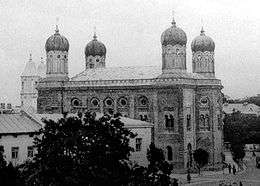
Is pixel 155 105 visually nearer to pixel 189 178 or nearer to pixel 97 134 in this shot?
pixel 189 178

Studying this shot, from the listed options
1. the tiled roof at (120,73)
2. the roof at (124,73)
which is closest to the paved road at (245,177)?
the roof at (124,73)

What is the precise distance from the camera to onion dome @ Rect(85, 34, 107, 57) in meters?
91.8

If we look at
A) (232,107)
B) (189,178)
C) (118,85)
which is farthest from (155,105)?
(232,107)

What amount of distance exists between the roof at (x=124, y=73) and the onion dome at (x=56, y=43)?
463 cm

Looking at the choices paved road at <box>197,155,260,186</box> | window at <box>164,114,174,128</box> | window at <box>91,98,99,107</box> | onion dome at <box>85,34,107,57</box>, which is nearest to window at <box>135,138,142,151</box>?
paved road at <box>197,155,260,186</box>

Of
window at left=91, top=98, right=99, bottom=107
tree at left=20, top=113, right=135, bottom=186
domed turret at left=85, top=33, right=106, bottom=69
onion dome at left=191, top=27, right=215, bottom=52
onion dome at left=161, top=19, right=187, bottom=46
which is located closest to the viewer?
tree at left=20, top=113, right=135, bottom=186

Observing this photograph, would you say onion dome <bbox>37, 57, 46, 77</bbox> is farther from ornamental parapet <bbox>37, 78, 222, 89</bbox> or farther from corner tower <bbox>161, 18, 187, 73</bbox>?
corner tower <bbox>161, 18, 187, 73</bbox>

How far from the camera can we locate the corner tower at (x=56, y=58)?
82.4 metres

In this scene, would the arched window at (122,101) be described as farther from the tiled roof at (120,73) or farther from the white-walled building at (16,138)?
the white-walled building at (16,138)

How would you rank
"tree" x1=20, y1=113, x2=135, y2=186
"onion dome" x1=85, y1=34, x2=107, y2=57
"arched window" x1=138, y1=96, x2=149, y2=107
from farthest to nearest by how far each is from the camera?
"onion dome" x1=85, y1=34, x2=107, y2=57 → "arched window" x1=138, y1=96, x2=149, y2=107 → "tree" x1=20, y1=113, x2=135, y2=186

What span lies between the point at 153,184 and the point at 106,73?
47.5 meters

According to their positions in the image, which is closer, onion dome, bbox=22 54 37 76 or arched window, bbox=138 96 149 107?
arched window, bbox=138 96 149 107

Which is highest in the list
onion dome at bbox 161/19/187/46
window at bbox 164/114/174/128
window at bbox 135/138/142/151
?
onion dome at bbox 161/19/187/46

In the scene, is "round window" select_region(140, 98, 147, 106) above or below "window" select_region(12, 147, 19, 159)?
above
